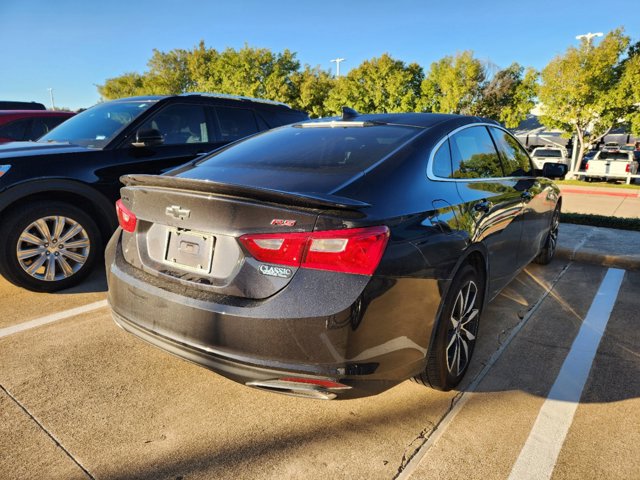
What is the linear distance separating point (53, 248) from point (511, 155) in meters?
4.21

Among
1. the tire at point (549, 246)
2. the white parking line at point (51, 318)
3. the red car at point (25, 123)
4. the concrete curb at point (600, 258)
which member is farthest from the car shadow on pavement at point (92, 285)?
the concrete curb at point (600, 258)

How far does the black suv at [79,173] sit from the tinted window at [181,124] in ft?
0.04

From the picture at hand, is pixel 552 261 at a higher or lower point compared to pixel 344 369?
lower

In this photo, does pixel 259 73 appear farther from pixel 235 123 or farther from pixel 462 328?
pixel 462 328

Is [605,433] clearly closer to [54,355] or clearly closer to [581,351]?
[581,351]

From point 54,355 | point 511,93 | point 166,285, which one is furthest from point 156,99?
point 511,93

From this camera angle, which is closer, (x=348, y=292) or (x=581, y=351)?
(x=348, y=292)

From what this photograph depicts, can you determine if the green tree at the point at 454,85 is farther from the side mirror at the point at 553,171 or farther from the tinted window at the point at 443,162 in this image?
the tinted window at the point at 443,162

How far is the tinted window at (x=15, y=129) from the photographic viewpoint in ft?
22.9

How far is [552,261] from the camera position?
5523mm

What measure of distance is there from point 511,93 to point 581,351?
103 feet

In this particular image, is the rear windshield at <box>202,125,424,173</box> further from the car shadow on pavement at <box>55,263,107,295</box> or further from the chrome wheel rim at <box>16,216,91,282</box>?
the car shadow on pavement at <box>55,263,107,295</box>

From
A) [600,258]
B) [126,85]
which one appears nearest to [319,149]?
[600,258]

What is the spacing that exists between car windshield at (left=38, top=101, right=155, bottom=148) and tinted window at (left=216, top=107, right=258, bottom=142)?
2.81 feet
